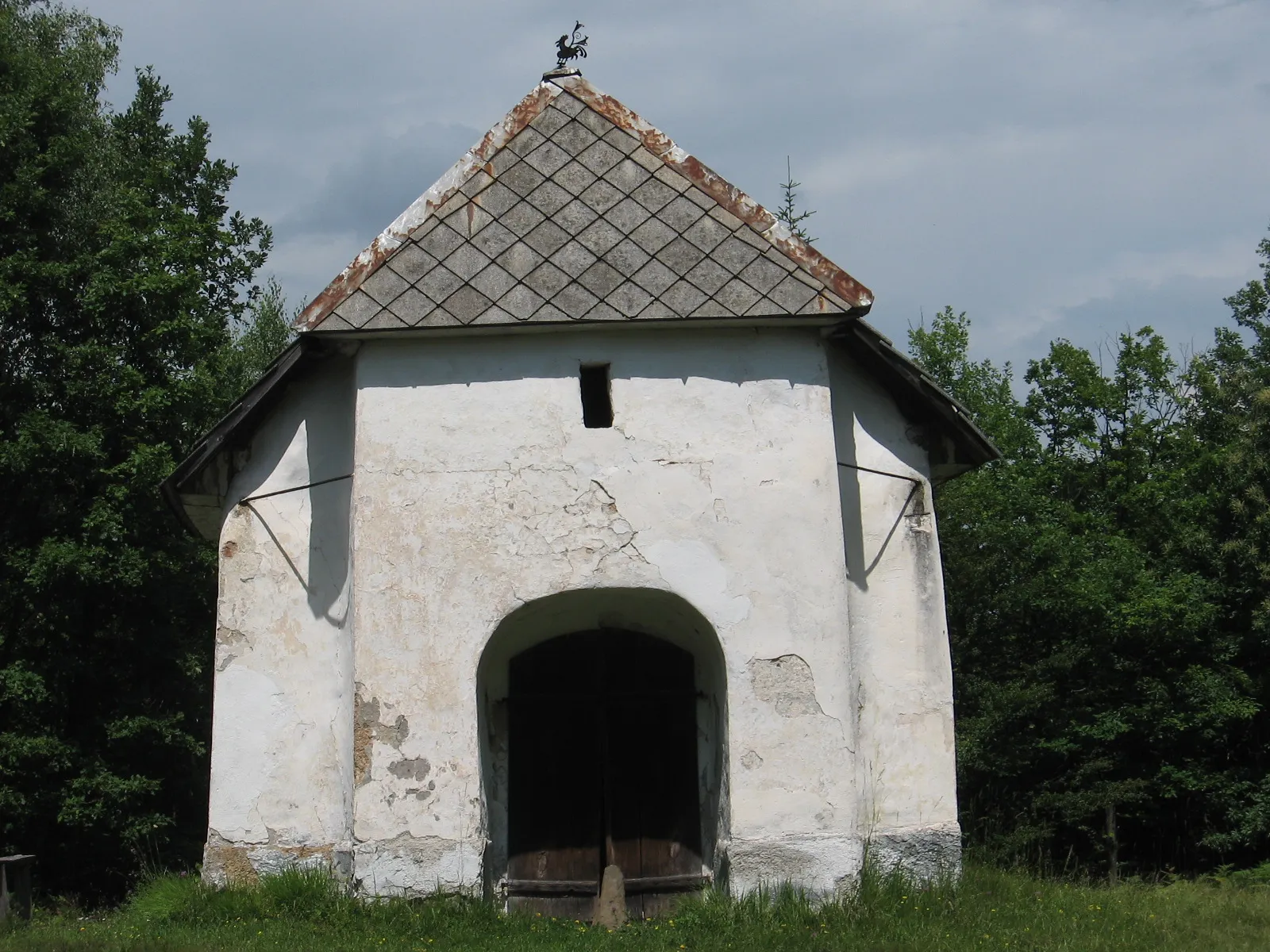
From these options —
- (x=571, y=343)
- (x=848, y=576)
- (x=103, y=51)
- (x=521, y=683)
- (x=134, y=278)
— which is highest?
(x=103, y=51)

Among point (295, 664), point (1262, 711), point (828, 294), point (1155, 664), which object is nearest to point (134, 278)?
point (295, 664)

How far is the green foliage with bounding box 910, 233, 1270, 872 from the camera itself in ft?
63.9

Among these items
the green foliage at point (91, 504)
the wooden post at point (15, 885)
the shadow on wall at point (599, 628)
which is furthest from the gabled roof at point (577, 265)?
the green foliage at point (91, 504)

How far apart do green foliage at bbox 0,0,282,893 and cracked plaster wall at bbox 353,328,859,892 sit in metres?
8.33

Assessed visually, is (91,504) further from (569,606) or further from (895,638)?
(895,638)

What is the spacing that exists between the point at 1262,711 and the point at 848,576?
13.7 m

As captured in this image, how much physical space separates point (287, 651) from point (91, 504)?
26.1ft

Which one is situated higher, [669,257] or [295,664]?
[669,257]

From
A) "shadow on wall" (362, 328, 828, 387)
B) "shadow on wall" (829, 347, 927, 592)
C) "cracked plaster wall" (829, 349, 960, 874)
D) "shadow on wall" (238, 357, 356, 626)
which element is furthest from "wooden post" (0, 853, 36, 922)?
"shadow on wall" (829, 347, 927, 592)

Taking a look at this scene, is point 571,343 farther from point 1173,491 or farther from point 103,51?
point 1173,491

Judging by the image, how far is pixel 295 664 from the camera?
9.91 meters

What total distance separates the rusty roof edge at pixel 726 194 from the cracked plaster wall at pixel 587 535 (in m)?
0.51

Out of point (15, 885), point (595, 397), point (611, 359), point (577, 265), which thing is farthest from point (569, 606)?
point (15, 885)

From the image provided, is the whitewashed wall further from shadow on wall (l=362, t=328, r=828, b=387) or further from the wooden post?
the wooden post
